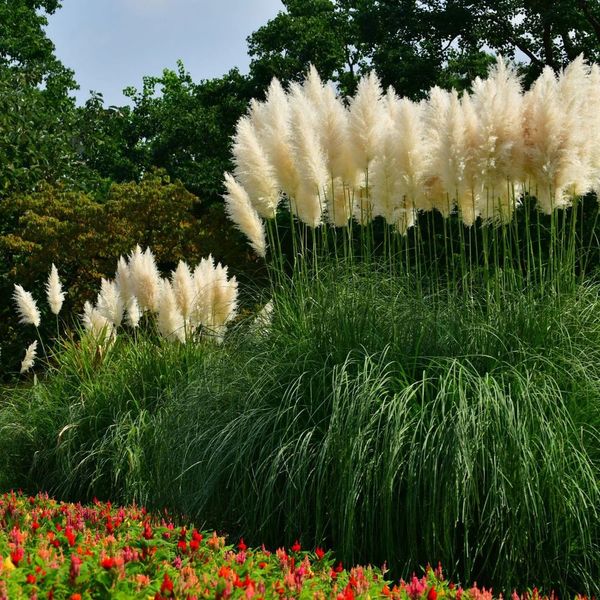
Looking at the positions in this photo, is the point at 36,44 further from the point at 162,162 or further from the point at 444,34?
the point at 444,34

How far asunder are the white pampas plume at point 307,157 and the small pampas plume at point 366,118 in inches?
9.5

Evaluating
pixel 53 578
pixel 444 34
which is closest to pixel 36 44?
pixel 444 34

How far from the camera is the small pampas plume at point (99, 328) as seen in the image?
25.6 feet

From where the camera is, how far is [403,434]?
4.05 meters

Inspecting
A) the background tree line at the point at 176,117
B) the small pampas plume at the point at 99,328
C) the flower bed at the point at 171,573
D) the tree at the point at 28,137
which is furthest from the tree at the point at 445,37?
the flower bed at the point at 171,573

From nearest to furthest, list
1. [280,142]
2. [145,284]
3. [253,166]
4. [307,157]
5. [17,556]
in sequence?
1. [17,556]
2. [307,157]
3. [280,142]
4. [253,166]
5. [145,284]

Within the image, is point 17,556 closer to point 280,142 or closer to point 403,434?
point 403,434

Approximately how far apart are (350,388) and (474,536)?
91 cm

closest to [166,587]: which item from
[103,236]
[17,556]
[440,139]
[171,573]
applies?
[171,573]

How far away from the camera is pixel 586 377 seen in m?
4.32

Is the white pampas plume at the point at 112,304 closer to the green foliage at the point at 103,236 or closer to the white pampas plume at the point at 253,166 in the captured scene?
the white pampas plume at the point at 253,166

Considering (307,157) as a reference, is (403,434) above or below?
below

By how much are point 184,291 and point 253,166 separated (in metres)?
1.48

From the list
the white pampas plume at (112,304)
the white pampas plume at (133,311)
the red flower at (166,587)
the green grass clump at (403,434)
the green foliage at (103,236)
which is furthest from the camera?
the green foliage at (103,236)
